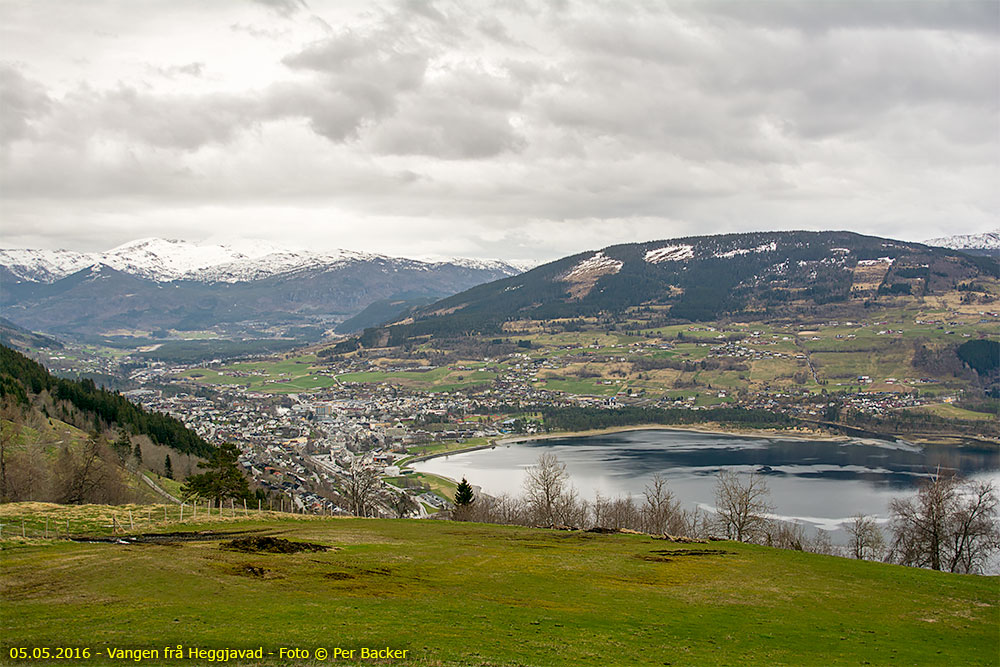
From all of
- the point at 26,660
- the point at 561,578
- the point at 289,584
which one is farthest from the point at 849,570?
the point at 26,660

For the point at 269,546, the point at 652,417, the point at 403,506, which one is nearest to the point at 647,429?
the point at 652,417

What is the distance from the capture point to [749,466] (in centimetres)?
10762

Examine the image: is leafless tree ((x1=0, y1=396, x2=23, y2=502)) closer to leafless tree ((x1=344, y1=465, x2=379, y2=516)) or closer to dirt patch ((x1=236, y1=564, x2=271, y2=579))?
leafless tree ((x1=344, y1=465, x2=379, y2=516))

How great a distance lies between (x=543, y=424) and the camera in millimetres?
153125

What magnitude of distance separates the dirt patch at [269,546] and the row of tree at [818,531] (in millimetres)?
19179

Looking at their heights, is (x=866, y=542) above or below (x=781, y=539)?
above

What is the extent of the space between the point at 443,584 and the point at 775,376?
585 ft

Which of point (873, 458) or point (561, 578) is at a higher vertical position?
point (561, 578)

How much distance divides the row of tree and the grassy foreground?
12.4 m

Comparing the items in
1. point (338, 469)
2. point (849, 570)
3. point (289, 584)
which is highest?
point (289, 584)

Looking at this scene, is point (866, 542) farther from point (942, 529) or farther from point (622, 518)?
point (622, 518)

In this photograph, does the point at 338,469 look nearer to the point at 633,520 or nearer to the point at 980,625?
the point at 633,520

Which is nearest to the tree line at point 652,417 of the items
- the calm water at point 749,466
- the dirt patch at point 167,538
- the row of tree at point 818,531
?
the calm water at point 749,466

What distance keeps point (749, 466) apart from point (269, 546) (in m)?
94.8
